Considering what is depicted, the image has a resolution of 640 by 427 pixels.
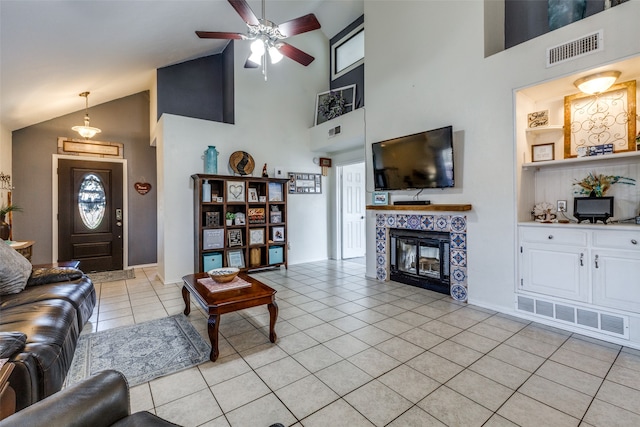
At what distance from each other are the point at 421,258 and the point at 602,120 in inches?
95.5

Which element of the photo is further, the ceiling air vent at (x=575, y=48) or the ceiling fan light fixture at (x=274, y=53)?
the ceiling fan light fixture at (x=274, y=53)

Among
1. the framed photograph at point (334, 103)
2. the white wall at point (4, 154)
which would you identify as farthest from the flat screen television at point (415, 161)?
the white wall at point (4, 154)

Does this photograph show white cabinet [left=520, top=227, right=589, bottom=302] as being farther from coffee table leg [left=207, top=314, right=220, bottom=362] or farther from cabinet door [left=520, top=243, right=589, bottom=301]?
coffee table leg [left=207, top=314, right=220, bottom=362]

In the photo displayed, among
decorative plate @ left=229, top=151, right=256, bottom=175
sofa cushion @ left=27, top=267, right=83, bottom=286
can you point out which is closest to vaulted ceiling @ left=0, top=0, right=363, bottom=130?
decorative plate @ left=229, top=151, right=256, bottom=175

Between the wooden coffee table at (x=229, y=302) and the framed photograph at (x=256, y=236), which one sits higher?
the framed photograph at (x=256, y=236)

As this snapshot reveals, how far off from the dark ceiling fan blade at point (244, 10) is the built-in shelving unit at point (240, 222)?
245 centimetres

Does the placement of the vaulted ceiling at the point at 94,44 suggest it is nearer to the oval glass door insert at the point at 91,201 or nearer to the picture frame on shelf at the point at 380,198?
the oval glass door insert at the point at 91,201

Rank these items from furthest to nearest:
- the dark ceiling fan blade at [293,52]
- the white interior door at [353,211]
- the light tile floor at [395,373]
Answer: the white interior door at [353,211] → the dark ceiling fan blade at [293,52] → the light tile floor at [395,373]

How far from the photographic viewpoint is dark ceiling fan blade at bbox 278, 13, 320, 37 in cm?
299

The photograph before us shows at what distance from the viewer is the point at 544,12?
3.39 meters

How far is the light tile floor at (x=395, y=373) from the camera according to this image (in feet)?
5.69

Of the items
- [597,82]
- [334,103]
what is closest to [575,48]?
[597,82]

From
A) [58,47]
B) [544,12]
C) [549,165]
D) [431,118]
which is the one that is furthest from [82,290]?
[544,12]

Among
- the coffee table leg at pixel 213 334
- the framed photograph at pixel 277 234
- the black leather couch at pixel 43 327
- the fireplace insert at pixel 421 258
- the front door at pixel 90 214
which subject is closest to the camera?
the black leather couch at pixel 43 327
